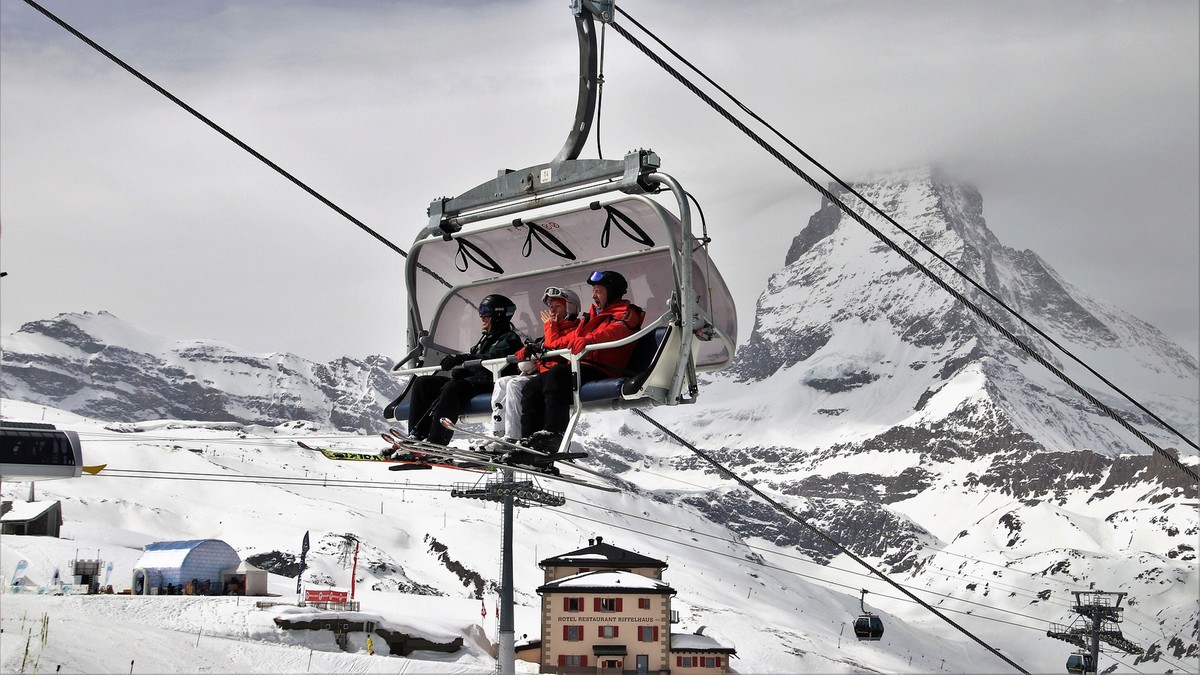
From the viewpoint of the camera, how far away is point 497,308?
1450cm

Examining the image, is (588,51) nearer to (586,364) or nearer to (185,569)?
(586,364)

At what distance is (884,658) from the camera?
594 ft

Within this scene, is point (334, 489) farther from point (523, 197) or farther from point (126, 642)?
point (523, 197)

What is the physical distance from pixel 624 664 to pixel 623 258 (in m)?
65.5

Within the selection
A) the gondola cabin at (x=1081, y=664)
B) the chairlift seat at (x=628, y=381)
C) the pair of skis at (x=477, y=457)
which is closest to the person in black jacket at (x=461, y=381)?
the pair of skis at (x=477, y=457)

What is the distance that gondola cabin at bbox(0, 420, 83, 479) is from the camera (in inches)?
2586

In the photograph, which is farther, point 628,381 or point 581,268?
point 581,268

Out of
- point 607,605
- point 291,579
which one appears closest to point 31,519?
point 291,579

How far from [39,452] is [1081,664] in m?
47.0

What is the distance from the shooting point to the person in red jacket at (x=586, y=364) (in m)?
13.2

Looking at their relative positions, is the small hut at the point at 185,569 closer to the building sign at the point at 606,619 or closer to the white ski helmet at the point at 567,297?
the building sign at the point at 606,619

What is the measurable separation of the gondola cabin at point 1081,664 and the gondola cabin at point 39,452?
43829 mm

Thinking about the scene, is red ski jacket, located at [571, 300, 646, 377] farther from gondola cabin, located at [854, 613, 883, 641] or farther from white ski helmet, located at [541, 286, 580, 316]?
gondola cabin, located at [854, 613, 883, 641]

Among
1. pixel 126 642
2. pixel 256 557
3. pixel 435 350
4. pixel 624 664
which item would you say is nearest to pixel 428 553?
pixel 256 557
